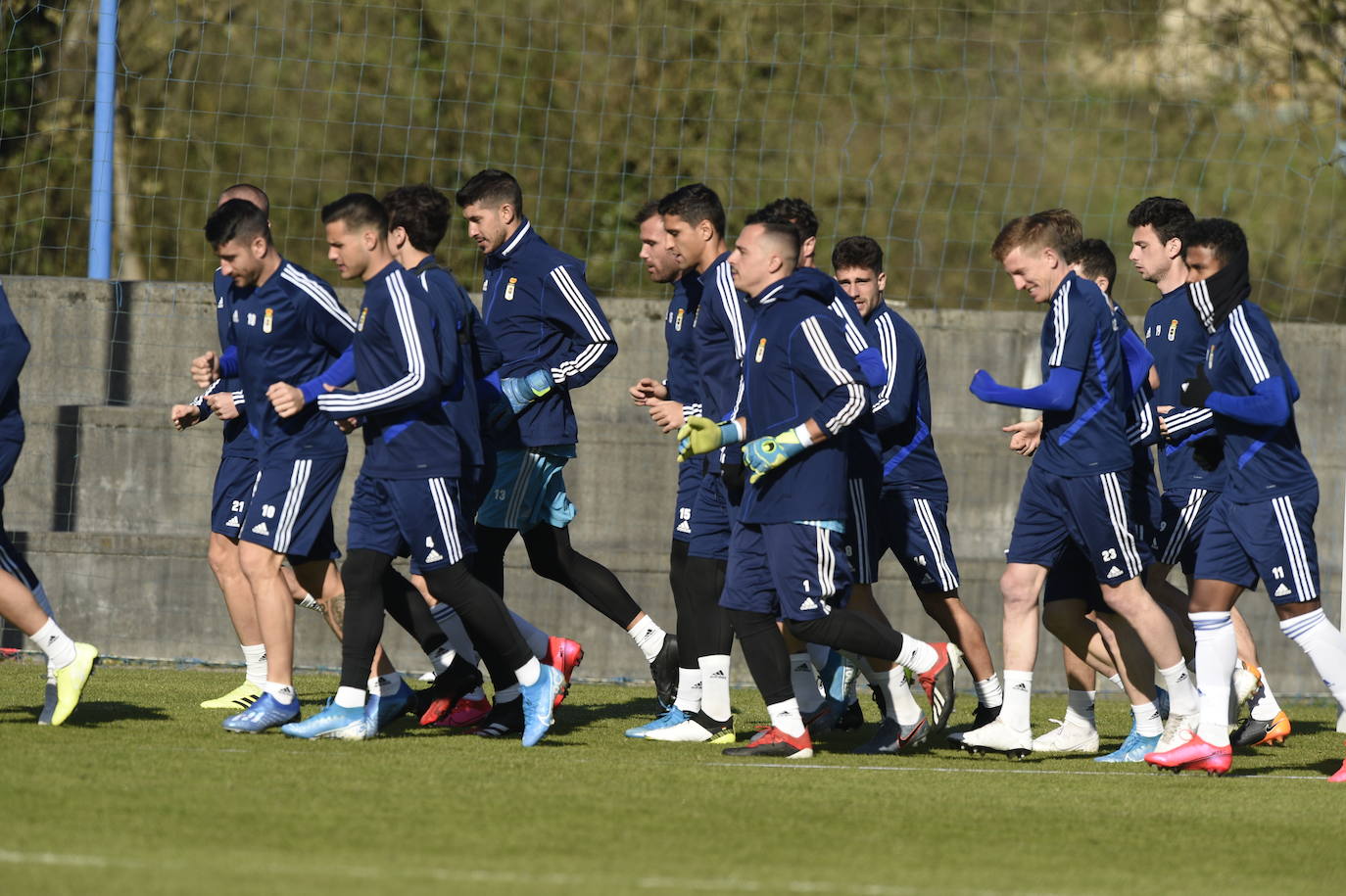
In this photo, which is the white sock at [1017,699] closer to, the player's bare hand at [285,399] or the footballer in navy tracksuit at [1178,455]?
the footballer in navy tracksuit at [1178,455]

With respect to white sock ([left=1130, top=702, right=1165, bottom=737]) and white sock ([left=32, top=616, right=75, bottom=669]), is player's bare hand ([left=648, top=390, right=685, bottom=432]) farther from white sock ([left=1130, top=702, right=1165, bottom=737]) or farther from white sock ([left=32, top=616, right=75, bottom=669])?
white sock ([left=32, top=616, right=75, bottom=669])

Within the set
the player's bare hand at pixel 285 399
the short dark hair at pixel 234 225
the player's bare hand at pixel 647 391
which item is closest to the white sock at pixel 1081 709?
the player's bare hand at pixel 647 391

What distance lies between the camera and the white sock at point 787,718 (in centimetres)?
746

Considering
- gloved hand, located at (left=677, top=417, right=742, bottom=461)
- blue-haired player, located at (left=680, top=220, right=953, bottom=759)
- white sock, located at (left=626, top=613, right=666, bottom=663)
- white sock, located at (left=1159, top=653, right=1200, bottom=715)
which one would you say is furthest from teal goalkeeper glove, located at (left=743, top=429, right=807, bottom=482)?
white sock, located at (left=626, top=613, right=666, bottom=663)

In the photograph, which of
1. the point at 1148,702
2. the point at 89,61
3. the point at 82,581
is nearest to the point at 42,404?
the point at 82,581

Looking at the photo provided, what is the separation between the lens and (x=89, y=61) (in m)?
13.1

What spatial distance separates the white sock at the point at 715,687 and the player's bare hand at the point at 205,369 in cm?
259

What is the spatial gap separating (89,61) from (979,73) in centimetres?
736

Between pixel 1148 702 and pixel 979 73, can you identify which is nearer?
pixel 1148 702

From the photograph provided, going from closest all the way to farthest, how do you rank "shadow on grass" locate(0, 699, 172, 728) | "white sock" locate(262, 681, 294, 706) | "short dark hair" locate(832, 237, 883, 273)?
"white sock" locate(262, 681, 294, 706) < "shadow on grass" locate(0, 699, 172, 728) < "short dark hair" locate(832, 237, 883, 273)

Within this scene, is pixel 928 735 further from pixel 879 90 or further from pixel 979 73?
pixel 979 73

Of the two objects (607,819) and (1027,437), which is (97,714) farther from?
(1027,437)

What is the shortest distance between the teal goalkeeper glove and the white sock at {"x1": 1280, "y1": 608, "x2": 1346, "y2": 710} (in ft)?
6.87

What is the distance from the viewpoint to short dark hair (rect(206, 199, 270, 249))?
7.94 metres
